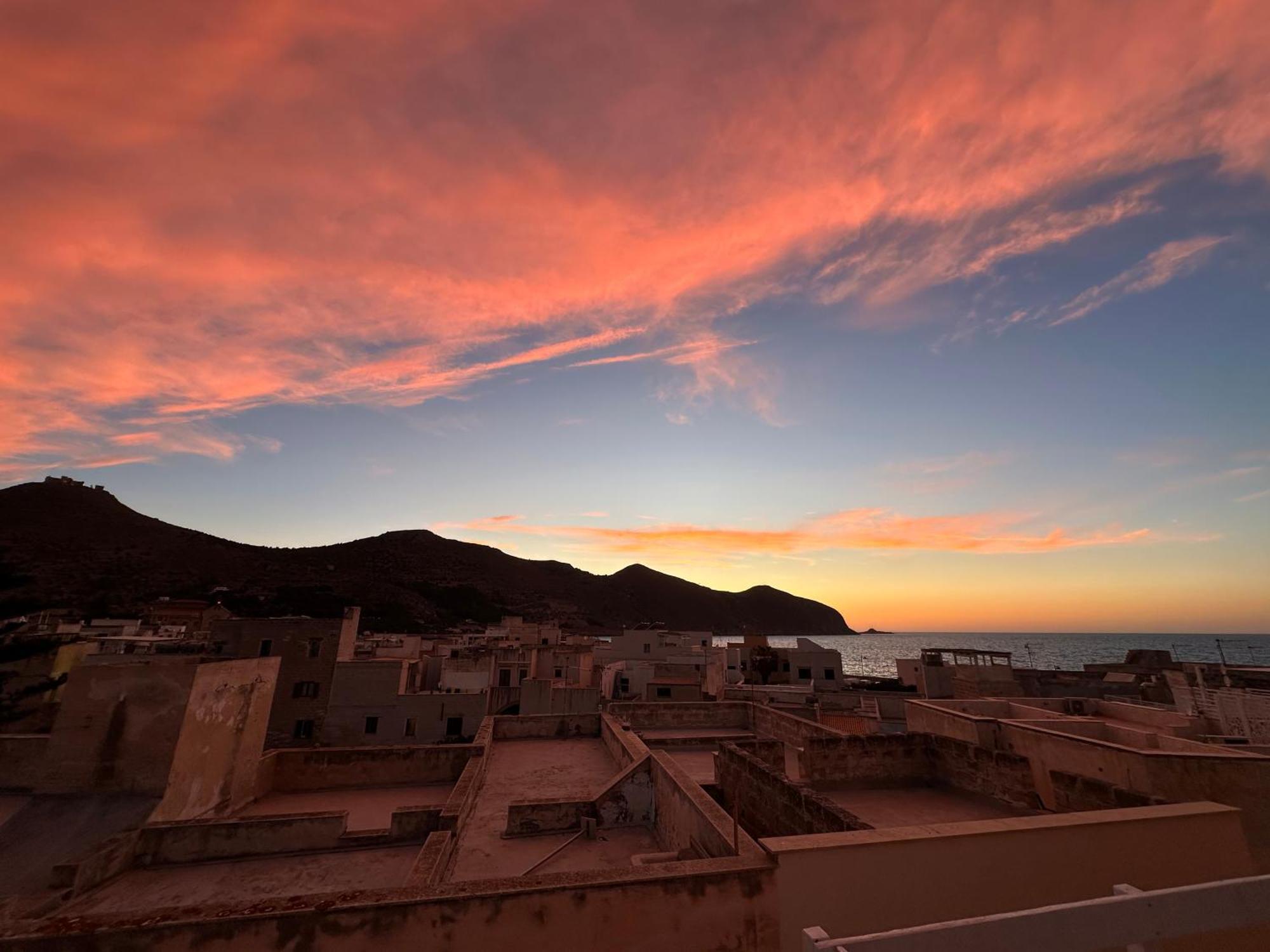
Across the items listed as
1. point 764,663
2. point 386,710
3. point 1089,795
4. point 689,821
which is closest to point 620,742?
point 689,821

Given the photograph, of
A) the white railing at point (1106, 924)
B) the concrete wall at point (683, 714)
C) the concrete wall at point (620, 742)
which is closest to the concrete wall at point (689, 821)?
the concrete wall at point (620, 742)

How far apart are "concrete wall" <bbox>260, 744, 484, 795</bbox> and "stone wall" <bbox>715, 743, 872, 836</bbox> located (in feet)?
31.5

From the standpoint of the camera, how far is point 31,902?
10.6m

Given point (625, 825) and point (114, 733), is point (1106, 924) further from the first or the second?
point (114, 733)

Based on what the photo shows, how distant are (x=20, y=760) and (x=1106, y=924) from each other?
77.2 ft

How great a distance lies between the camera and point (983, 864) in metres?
8.29

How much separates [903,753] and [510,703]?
38.5m

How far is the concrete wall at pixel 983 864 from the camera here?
26.2 feet

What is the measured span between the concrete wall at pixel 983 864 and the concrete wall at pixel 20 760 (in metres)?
19.4

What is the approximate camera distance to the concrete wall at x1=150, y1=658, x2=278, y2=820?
48.1 feet

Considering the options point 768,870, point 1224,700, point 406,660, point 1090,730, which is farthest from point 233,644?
point 1224,700

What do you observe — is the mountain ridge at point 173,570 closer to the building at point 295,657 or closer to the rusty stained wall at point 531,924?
the building at point 295,657

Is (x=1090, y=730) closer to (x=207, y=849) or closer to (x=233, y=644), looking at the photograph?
(x=207, y=849)

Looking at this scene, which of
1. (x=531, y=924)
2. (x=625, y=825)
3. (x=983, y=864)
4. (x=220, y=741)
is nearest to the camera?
(x=531, y=924)
